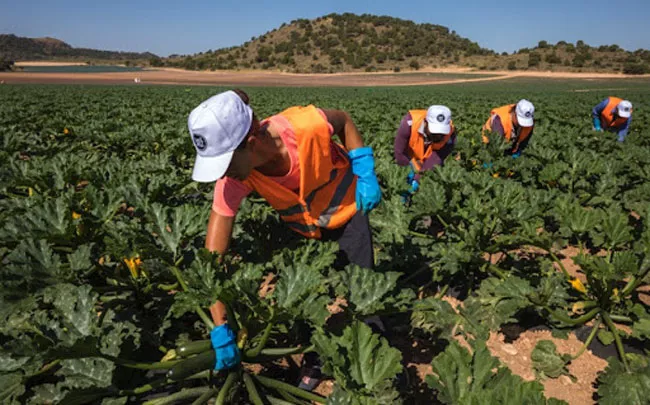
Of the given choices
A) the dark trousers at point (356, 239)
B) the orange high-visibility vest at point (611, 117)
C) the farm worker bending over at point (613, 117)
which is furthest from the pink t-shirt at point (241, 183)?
the orange high-visibility vest at point (611, 117)

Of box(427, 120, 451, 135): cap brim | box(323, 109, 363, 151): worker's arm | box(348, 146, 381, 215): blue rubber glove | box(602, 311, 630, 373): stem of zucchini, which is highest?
box(323, 109, 363, 151): worker's arm

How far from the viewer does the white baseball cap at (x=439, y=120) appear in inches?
206

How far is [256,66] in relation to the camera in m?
106

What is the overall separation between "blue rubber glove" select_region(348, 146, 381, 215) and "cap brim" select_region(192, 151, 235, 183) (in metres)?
1.30

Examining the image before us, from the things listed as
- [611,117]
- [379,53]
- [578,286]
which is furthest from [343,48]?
[578,286]

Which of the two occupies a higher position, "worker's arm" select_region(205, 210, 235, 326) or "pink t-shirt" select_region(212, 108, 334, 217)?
"pink t-shirt" select_region(212, 108, 334, 217)

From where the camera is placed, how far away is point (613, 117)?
30.3 feet

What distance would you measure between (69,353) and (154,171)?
423 centimetres

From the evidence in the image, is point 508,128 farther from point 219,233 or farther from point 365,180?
point 219,233

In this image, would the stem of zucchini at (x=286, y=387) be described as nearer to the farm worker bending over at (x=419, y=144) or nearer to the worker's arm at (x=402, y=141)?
the farm worker bending over at (x=419, y=144)

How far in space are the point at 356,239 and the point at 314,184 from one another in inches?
25.2

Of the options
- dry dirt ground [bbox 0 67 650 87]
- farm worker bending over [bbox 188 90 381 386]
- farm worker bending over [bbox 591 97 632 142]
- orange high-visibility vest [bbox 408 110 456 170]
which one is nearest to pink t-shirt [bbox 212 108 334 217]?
farm worker bending over [bbox 188 90 381 386]

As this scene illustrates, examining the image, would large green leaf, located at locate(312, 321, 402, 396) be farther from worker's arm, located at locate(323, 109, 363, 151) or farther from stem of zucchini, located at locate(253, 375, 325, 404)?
worker's arm, located at locate(323, 109, 363, 151)

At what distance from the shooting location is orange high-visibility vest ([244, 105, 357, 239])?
2600mm
